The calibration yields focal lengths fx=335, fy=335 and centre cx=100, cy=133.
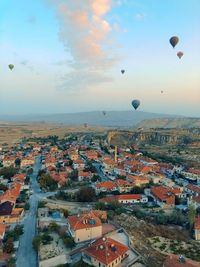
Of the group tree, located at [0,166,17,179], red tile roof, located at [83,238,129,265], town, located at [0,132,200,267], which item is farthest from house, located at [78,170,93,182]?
red tile roof, located at [83,238,129,265]

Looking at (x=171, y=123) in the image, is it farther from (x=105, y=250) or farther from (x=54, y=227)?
(x=105, y=250)

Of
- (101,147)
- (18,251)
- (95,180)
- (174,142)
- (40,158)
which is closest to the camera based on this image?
(18,251)

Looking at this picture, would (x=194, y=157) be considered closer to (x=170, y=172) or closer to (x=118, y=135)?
(x=170, y=172)

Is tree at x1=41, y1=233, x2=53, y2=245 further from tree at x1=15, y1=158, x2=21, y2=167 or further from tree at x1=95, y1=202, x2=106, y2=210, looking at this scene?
tree at x1=15, y1=158, x2=21, y2=167

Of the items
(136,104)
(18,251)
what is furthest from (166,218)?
(136,104)

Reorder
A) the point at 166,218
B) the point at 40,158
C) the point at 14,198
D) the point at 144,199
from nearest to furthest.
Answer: the point at 166,218 < the point at 14,198 < the point at 144,199 < the point at 40,158
